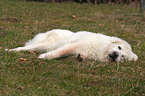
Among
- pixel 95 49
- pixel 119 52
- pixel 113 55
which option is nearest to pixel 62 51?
pixel 95 49

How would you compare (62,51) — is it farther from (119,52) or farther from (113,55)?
(119,52)

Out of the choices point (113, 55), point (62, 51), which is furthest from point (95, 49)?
point (62, 51)

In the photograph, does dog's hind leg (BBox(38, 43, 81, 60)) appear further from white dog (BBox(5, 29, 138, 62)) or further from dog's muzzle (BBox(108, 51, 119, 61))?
dog's muzzle (BBox(108, 51, 119, 61))

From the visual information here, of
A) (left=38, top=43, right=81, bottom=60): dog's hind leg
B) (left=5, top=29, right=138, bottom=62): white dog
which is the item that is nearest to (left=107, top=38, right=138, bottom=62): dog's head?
(left=5, top=29, right=138, bottom=62): white dog

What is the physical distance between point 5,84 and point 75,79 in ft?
3.35

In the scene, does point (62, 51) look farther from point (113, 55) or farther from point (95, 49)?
point (113, 55)

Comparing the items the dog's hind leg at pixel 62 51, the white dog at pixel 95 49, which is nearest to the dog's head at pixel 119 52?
the white dog at pixel 95 49

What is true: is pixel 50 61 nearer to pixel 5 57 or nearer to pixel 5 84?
pixel 5 57

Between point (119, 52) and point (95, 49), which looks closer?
point (119, 52)

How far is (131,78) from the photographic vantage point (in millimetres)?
3523

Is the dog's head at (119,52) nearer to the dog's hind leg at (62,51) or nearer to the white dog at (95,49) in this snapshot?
the white dog at (95,49)

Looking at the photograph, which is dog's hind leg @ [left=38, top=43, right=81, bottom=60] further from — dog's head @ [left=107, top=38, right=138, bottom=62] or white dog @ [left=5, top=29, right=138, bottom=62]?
dog's head @ [left=107, top=38, right=138, bottom=62]

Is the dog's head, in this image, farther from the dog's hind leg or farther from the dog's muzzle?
the dog's hind leg

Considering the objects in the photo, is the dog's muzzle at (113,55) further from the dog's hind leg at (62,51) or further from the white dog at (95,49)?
the dog's hind leg at (62,51)
